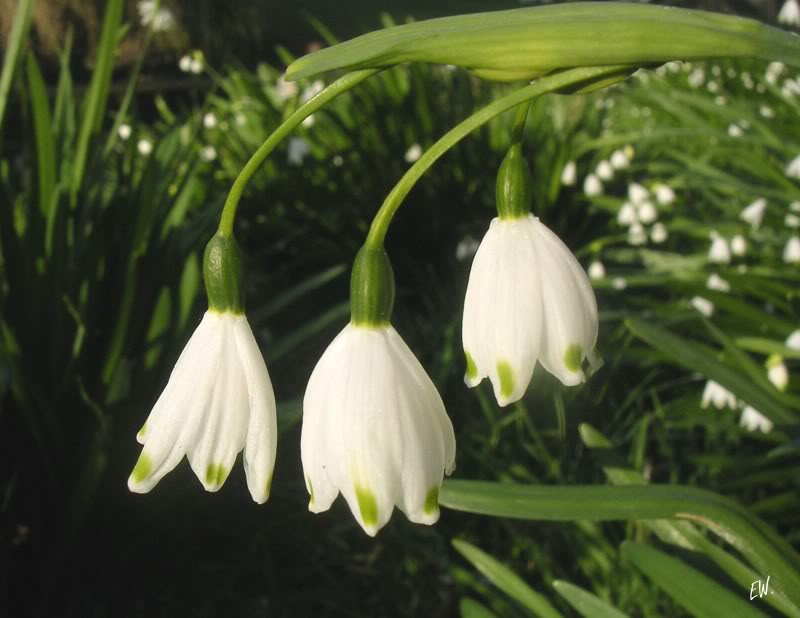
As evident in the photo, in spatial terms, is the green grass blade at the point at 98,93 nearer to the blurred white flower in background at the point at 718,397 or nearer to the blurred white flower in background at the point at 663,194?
the blurred white flower in background at the point at 718,397

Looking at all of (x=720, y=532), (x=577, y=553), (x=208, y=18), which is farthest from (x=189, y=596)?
(x=208, y=18)

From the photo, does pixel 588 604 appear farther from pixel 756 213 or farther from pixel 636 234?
pixel 636 234

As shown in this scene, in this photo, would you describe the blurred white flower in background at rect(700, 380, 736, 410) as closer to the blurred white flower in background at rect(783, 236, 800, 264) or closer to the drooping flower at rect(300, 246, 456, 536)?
the blurred white flower in background at rect(783, 236, 800, 264)

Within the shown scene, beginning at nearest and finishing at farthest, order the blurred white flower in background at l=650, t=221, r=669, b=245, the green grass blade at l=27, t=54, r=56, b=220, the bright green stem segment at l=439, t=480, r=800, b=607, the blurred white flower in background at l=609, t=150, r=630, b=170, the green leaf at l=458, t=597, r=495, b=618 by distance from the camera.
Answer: the bright green stem segment at l=439, t=480, r=800, b=607
the green leaf at l=458, t=597, r=495, b=618
the green grass blade at l=27, t=54, r=56, b=220
the blurred white flower in background at l=650, t=221, r=669, b=245
the blurred white flower in background at l=609, t=150, r=630, b=170

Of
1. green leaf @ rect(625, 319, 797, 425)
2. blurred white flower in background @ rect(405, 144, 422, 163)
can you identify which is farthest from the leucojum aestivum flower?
blurred white flower in background @ rect(405, 144, 422, 163)

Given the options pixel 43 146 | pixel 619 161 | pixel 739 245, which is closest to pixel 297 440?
pixel 43 146
